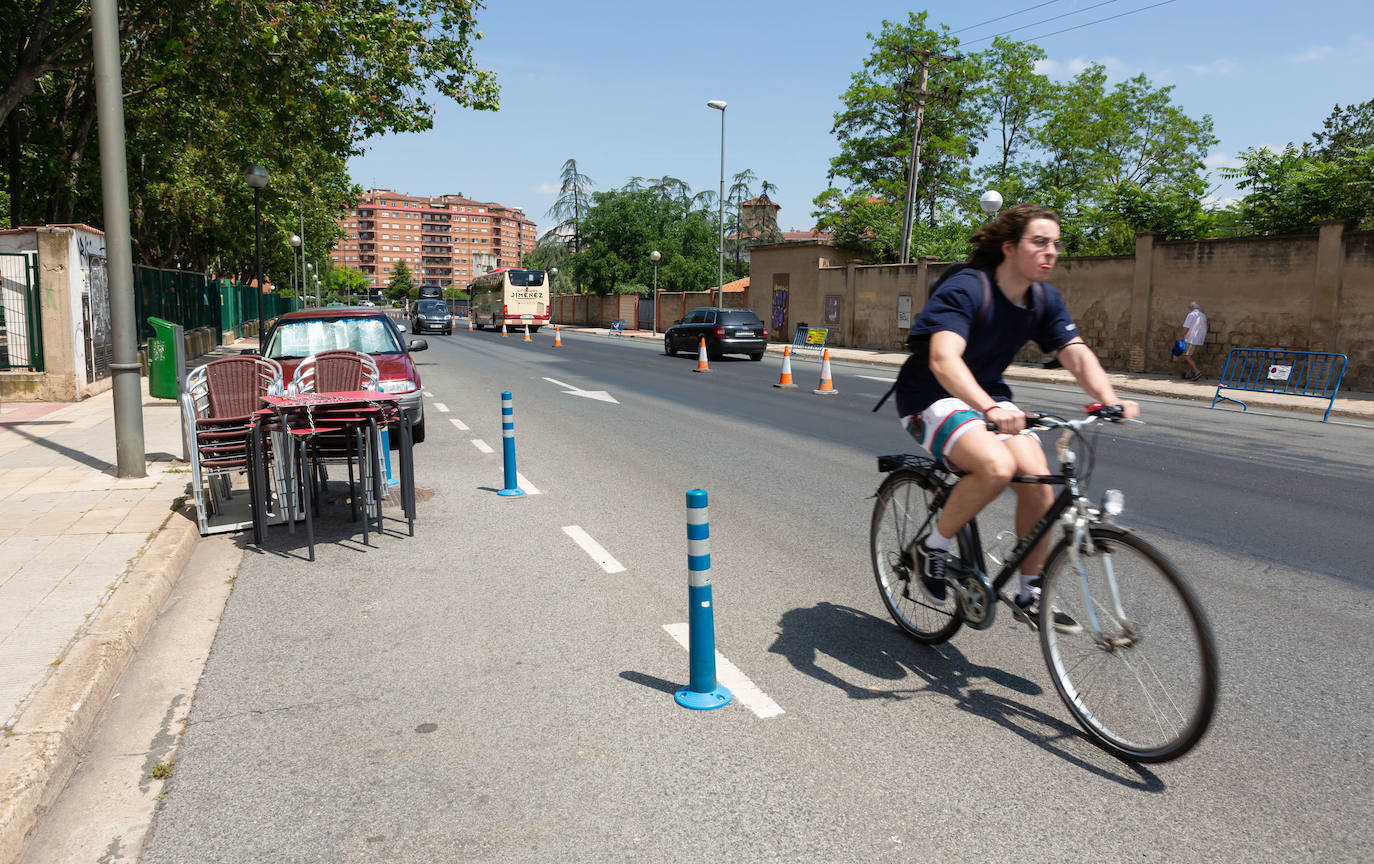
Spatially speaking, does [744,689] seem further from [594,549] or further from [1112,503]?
[594,549]

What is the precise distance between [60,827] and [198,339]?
24.2 m

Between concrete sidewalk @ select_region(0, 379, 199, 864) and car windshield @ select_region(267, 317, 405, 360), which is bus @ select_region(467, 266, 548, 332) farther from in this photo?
concrete sidewalk @ select_region(0, 379, 199, 864)

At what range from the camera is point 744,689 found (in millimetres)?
3902

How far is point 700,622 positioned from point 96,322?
50.0 feet

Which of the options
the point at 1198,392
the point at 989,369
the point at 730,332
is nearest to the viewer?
the point at 989,369

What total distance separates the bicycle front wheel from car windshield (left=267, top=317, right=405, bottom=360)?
8.25 meters

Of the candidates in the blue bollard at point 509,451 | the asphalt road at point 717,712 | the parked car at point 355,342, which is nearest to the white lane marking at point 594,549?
the asphalt road at point 717,712

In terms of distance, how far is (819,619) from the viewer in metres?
4.77

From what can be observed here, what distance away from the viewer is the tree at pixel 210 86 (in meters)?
14.9

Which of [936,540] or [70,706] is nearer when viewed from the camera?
[70,706]

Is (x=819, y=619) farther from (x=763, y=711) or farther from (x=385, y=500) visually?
(x=385, y=500)

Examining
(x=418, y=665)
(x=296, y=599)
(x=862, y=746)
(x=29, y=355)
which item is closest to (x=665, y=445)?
(x=296, y=599)

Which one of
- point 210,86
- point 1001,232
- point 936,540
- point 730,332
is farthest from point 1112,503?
point 730,332

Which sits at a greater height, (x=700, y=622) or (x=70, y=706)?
(x=700, y=622)
